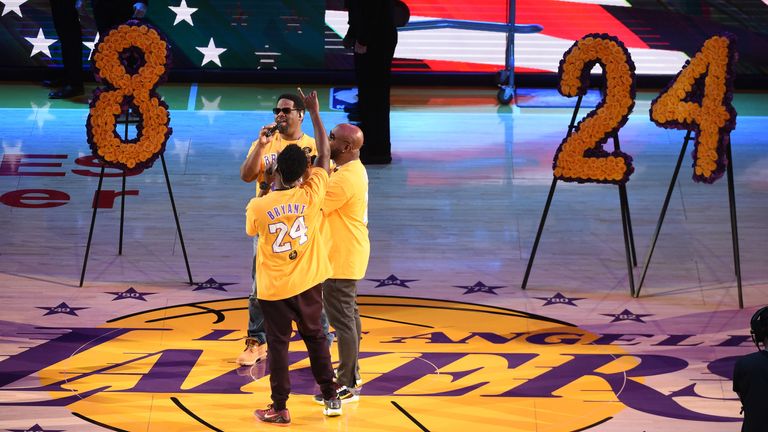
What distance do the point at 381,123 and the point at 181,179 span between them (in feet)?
5.78

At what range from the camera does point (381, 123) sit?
37.6 feet

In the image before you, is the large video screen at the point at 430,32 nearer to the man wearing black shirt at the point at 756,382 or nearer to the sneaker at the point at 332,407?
the sneaker at the point at 332,407

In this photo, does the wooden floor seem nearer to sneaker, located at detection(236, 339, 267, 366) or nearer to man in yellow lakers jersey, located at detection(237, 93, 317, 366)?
sneaker, located at detection(236, 339, 267, 366)

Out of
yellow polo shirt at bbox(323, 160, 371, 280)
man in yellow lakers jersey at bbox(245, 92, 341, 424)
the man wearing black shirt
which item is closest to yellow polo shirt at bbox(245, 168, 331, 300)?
man in yellow lakers jersey at bbox(245, 92, 341, 424)

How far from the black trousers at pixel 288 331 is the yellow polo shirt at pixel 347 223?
0.69 feet

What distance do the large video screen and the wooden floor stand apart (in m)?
1.58

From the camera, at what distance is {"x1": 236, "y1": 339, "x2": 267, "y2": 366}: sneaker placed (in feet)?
23.9

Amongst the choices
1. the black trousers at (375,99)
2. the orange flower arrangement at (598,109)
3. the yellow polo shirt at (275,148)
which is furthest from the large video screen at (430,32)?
the yellow polo shirt at (275,148)

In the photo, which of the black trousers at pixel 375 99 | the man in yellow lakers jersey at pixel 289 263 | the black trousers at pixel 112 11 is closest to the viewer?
the man in yellow lakers jersey at pixel 289 263

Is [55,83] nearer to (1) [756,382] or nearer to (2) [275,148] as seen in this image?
(2) [275,148]

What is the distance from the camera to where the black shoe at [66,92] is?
13680 mm

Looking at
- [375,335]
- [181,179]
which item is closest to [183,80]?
[181,179]

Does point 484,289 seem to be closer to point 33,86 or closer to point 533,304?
point 533,304

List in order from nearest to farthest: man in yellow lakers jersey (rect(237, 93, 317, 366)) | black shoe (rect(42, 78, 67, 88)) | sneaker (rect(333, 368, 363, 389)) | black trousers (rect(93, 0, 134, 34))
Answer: sneaker (rect(333, 368, 363, 389))
man in yellow lakers jersey (rect(237, 93, 317, 366))
black trousers (rect(93, 0, 134, 34))
black shoe (rect(42, 78, 67, 88))
